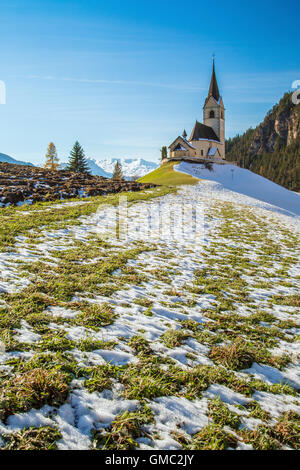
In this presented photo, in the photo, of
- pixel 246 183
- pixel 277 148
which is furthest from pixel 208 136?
pixel 277 148

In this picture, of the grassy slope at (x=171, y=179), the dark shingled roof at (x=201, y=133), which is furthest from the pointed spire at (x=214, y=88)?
the grassy slope at (x=171, y=179)

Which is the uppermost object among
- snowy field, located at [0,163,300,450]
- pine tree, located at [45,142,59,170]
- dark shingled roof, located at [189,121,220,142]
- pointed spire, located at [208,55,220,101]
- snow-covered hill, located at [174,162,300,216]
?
pointed spire, located at [208,55,220,101]

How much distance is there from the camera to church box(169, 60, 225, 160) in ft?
217

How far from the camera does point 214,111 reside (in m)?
79.8

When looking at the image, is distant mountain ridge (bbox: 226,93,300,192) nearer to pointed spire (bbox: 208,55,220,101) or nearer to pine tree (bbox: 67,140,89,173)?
pointed spire (bbox: 208,55,220,101)

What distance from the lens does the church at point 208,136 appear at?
6612 cm

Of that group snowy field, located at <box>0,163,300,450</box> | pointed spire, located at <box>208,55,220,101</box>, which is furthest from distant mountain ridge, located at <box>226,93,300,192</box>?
snowy field, located at <box>0,163,300,450</box>

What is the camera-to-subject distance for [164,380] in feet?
11.2

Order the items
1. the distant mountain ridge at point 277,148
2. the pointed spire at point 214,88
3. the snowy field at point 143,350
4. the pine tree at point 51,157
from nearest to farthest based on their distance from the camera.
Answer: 1. the snowy field at point 143,350
2. the pine tree at point 51,157
3. the pointed spire at point 214,88
4. the distant mountain ridge at point 277,148

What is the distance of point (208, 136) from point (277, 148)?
128074 millimetres

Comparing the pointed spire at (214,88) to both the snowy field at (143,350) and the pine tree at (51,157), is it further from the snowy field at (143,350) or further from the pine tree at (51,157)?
the snowy field at (143,350)

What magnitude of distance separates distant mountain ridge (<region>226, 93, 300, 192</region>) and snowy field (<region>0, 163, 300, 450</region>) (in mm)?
138830
